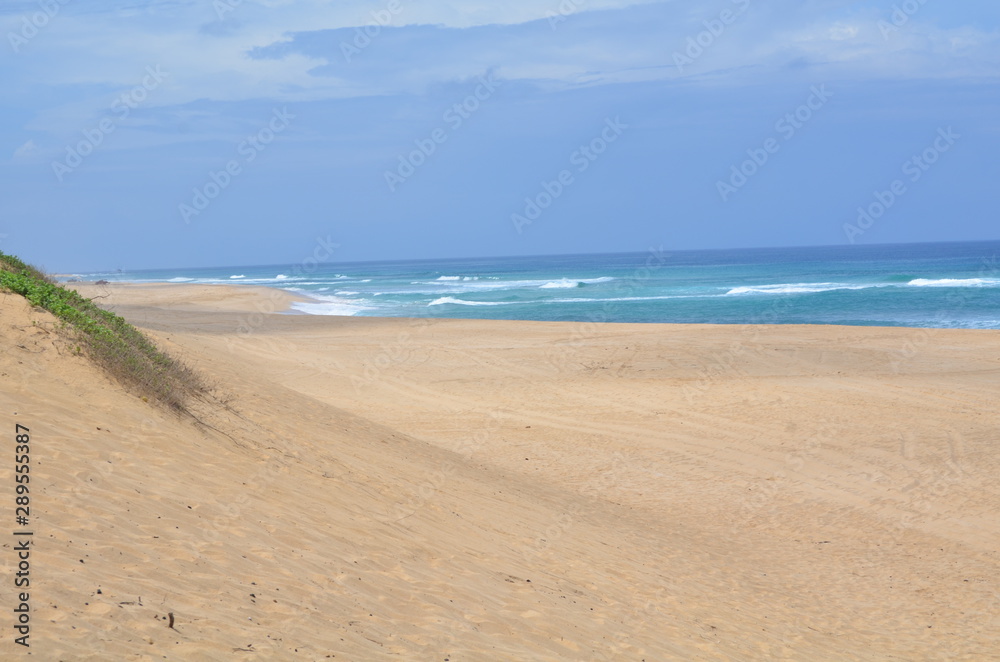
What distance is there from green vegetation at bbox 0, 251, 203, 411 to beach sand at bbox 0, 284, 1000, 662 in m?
0.26

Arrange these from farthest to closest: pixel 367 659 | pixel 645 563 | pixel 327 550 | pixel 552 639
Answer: pixel 645 563, pixel 327 550, pixel 552 639, pixel 367 659

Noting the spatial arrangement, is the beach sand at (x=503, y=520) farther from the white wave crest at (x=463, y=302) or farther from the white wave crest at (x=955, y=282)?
the white wave crest at (x=955, y=282)

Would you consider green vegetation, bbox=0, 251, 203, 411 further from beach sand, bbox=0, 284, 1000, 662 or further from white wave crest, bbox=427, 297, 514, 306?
white wave crest, bbox=427, 297, 514, 306

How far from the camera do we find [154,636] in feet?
15.2

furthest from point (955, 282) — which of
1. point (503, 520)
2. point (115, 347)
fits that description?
point (115, 347)

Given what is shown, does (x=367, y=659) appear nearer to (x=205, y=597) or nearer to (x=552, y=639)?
(x=205, y=597)

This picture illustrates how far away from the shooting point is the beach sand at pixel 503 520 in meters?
5.45

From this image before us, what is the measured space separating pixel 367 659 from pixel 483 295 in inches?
2259

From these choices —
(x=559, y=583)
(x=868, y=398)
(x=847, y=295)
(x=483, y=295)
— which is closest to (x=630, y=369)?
(x=868, y=398)

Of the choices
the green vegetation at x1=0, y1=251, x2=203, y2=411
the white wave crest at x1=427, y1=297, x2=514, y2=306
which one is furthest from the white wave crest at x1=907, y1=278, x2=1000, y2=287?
the green vegetation at x1=0, y1=251, x2=203, y2=411

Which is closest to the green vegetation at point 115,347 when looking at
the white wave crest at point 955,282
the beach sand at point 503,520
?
the beach sand at point 503,520

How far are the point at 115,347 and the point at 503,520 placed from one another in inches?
186

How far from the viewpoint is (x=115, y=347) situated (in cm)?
909

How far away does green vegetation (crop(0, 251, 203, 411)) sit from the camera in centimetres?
870
